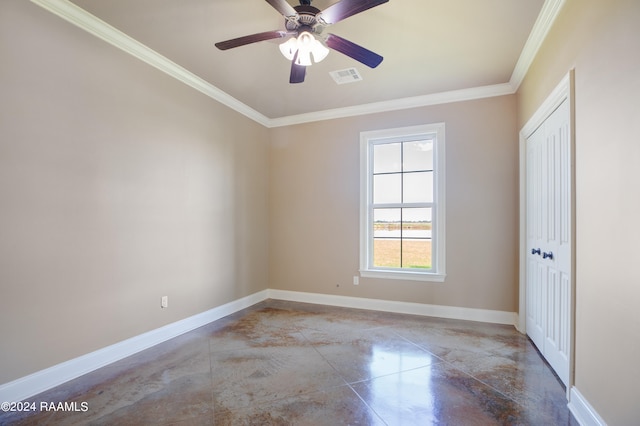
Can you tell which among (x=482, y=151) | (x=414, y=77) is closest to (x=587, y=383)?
(x=482, y=151)

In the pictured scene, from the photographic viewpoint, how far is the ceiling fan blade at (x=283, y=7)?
1.78 metres

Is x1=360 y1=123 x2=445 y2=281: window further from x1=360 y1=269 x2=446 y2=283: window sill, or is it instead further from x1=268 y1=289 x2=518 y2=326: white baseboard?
x1=268 y1=289 x2=518 y2=326: white baseboard

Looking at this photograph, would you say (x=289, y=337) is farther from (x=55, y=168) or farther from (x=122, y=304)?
(x=55, y=168)

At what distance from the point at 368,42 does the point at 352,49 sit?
633 millimetres

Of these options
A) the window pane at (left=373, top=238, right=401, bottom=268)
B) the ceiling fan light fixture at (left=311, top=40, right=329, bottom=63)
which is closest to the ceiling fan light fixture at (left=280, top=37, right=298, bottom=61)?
the ceiling fan light fixture at (left=311, top=40, right=329, bottom=63)

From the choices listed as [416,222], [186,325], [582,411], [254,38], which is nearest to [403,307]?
[416,222]

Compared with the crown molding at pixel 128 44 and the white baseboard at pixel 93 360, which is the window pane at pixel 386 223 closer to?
the white baseboard at pixel 93 360

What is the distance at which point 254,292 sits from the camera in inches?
176

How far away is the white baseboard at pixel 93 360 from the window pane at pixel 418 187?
2.89 metres

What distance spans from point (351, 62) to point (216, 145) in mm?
1897

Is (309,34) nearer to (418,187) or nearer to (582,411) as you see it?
(418,187)

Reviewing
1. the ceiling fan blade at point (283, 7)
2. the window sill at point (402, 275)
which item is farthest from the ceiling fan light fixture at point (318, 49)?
the window sill at point (402, 275)

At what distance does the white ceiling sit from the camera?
2.28 metres

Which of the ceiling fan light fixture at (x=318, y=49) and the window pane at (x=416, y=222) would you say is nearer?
the ceiling fan light fixture at (x=318, y=49)
